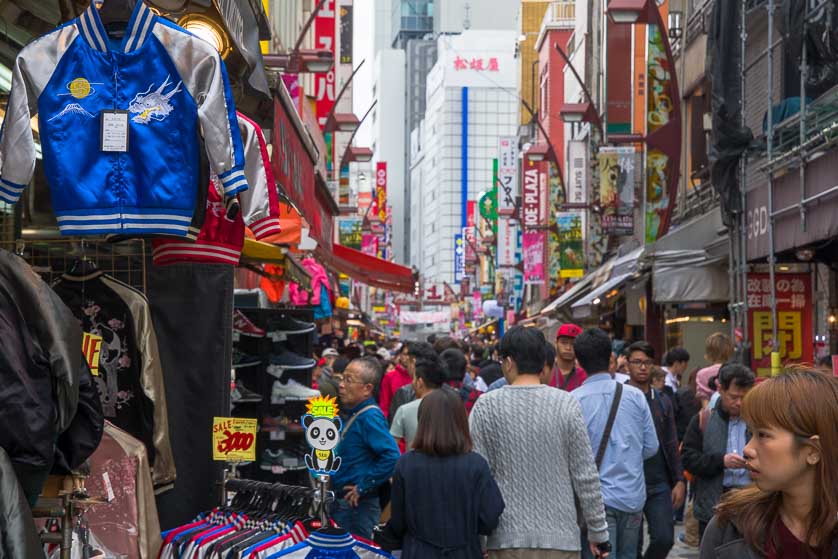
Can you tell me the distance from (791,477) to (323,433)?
9.47ft

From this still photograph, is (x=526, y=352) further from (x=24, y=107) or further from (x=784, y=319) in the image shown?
(x=784, y=319)

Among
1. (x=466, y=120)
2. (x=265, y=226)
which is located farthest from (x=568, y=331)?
(x=466, y=120)

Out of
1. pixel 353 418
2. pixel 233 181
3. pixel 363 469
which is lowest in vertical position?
pixel 363 469

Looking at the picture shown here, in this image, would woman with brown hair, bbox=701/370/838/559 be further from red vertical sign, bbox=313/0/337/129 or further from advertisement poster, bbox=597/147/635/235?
red vertical sign, bbox=313/0/337/129

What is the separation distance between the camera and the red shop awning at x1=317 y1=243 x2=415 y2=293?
848 inches

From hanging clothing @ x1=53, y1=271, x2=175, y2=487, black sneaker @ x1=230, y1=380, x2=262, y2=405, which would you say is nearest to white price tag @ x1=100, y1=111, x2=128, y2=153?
hanging clothing @ x1=53, y1=271, x2=175, y2=487

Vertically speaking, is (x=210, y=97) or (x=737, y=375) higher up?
(x=210, y=97)

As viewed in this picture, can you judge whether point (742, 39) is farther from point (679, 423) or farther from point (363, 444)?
point (363, 444)

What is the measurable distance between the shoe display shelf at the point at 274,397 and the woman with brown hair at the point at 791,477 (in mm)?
7944

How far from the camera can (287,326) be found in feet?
38.4

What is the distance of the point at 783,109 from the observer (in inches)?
578

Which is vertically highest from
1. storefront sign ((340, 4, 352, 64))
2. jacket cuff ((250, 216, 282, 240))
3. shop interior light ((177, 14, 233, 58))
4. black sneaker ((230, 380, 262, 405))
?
storefront sign ((340, 4, 352, 64))

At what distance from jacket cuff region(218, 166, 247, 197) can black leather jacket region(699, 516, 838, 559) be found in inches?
109

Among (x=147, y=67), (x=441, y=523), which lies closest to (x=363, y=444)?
(x=441, y=523)
